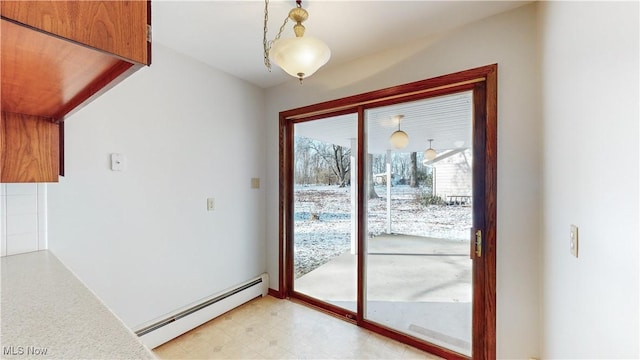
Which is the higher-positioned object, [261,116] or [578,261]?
[261,116]

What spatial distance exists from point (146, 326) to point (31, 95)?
1.76 meters

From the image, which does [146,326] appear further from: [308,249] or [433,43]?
[433,43]

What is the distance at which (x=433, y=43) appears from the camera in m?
1.84

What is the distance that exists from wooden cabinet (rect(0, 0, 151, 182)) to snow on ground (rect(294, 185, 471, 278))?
1.93 meters

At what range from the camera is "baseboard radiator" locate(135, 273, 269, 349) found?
1.92 metres

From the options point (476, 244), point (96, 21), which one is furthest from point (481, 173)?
point (96, 21)

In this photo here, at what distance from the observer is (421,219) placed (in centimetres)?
204

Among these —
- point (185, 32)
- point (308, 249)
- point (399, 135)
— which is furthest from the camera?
point (308, 249)

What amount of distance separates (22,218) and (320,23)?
207 cm

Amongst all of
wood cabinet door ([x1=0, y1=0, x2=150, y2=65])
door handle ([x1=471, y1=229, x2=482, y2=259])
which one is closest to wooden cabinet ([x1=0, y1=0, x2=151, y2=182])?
wood cabinet door ([x1=0, y1=0, x2=150, y2=65])

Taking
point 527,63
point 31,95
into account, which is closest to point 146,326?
point 31,95

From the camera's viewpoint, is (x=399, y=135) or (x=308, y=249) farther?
(x=308, y=249)

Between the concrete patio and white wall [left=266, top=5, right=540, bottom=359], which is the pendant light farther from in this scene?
the concrete patio

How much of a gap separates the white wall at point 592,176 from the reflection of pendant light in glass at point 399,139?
2.86 ft
